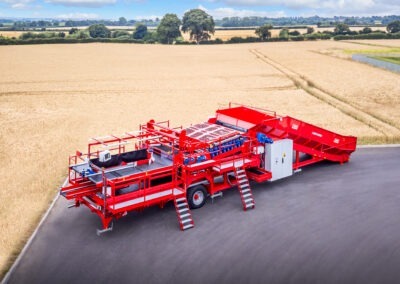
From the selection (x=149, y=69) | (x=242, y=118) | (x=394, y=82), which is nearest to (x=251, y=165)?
(x=242, y=118)

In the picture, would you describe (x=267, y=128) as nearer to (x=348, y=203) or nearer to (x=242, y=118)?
(x=242, y=118)

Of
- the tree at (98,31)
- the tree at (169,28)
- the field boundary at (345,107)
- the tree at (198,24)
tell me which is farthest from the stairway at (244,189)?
the tree at (98,31)

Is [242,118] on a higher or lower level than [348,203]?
higher

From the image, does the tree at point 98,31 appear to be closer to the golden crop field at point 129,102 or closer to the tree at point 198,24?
the tree at point 198,24

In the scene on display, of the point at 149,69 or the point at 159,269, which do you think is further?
the point at 149,69

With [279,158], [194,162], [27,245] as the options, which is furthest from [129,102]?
[27,245]

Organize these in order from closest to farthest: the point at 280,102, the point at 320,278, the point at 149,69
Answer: the point at 320,278, the point at 280,102, the point at 149,69

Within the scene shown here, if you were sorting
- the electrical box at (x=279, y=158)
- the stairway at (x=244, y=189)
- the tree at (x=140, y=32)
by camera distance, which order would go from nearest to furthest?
1. the stairway at (x=244, y=189)
2. the electrical box at (x=279, y=158)
3. the tree at (x=140, y=32)
